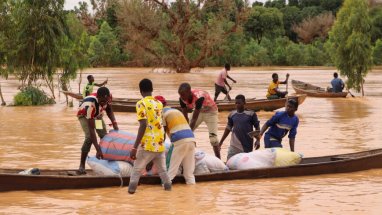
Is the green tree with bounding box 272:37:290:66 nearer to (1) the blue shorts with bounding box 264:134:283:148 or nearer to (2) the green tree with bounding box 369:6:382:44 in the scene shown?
(2) the green tree with bounding box 369:6:382:44

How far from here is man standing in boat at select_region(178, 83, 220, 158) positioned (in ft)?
29.0

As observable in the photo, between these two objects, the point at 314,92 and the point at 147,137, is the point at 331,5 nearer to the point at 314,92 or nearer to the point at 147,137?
the point at 314,92

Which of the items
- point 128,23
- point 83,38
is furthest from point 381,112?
point 128,23

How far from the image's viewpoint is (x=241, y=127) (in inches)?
366

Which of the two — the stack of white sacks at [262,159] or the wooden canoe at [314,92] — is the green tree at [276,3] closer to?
the wooden canoe at [314,92]

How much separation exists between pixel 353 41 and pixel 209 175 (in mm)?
18431

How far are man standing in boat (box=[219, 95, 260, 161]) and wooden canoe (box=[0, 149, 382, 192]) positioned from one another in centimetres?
66

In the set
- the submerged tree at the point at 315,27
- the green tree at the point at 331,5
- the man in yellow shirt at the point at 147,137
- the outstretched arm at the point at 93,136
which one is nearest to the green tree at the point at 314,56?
the submerged tree at the point at 315,27

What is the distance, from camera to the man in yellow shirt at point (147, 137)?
7.74 m

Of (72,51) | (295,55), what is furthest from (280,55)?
(72,51)

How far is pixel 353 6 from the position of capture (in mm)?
25812

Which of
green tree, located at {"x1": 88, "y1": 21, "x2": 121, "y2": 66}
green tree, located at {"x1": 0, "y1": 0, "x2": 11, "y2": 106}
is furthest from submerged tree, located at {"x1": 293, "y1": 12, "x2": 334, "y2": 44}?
green tree, located at {"x1": 0, "y1": 0, "x2": 11, "y2": 106}

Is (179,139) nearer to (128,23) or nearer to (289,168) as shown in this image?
(289,168)

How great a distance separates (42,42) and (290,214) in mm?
15592
